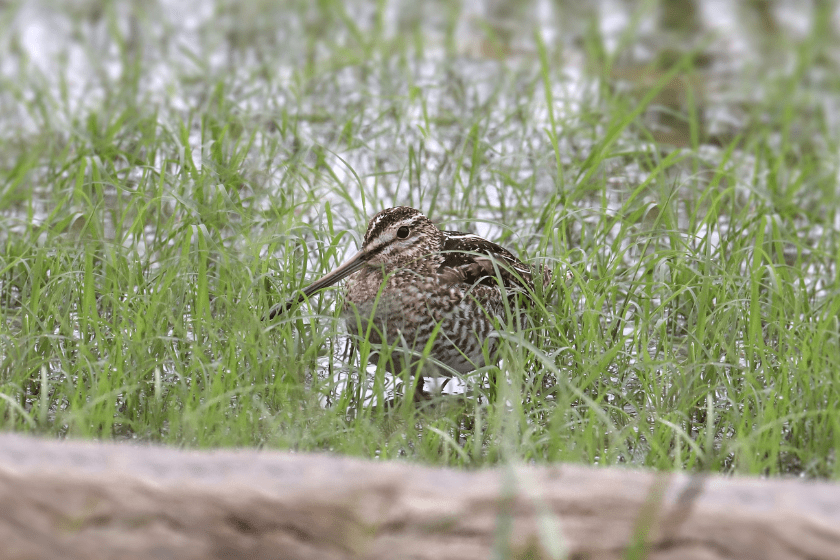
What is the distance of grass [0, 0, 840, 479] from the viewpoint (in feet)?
11.4

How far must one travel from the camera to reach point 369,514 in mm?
2088

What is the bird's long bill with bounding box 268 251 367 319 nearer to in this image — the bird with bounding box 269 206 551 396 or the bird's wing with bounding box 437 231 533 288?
the bird with bounding box 269 206 551 396

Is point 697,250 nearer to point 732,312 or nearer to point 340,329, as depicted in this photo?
point 732,312

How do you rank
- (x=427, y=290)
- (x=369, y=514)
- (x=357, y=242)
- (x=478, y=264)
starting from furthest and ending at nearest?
(x=357, y=242) → (x=478, y=264) → (x=427, y=290) → (x=369, y=514)

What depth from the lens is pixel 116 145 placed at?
530cm

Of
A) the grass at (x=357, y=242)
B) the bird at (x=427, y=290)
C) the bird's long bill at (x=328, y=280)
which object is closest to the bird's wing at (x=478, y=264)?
the bird at (x=427, y=290)

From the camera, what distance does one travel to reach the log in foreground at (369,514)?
199cm

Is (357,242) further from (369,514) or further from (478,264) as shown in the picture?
(369,514)

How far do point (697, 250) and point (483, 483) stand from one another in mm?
2645

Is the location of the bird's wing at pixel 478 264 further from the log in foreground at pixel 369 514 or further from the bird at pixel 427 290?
the log in foreground at pixel 369 514

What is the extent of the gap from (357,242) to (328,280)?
478 mm

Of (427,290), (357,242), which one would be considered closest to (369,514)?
(427,290)

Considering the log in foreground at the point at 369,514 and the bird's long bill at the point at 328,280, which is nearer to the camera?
the log in foreground at the point at 369,514

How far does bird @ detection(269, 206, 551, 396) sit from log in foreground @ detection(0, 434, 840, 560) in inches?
68.0
